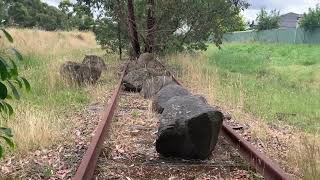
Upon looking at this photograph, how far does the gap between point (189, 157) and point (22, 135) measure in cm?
198

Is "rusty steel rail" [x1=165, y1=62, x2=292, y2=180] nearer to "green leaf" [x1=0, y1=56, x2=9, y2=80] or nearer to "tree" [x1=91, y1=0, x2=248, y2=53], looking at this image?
"green leaf" [x1=0, y1=56, x2=9, y2=80]

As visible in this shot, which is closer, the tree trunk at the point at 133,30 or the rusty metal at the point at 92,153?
the rusty metal at the point at 92,153

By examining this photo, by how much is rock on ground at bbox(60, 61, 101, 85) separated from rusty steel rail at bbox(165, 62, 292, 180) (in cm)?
623

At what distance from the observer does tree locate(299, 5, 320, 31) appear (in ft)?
174

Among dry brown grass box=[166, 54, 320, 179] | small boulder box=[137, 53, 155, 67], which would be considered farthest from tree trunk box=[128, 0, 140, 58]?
dry brown grass box=[166, 54, 320, 179]

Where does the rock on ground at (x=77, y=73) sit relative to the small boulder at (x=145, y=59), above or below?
above

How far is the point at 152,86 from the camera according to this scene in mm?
10797

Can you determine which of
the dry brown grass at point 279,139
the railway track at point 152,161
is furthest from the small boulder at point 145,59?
the railway track at point 152,161

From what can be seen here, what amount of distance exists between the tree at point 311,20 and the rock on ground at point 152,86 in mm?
43951

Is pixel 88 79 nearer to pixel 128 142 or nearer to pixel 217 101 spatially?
pixel 217 101

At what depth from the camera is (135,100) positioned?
10305mm

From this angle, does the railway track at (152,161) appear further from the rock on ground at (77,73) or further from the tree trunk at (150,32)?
the tree trunk at (150,32)

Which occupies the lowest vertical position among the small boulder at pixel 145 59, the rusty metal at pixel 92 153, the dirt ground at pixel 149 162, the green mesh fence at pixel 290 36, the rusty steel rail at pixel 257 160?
the green mesh fence at pixel 290 36

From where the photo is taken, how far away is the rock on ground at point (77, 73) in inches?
480
